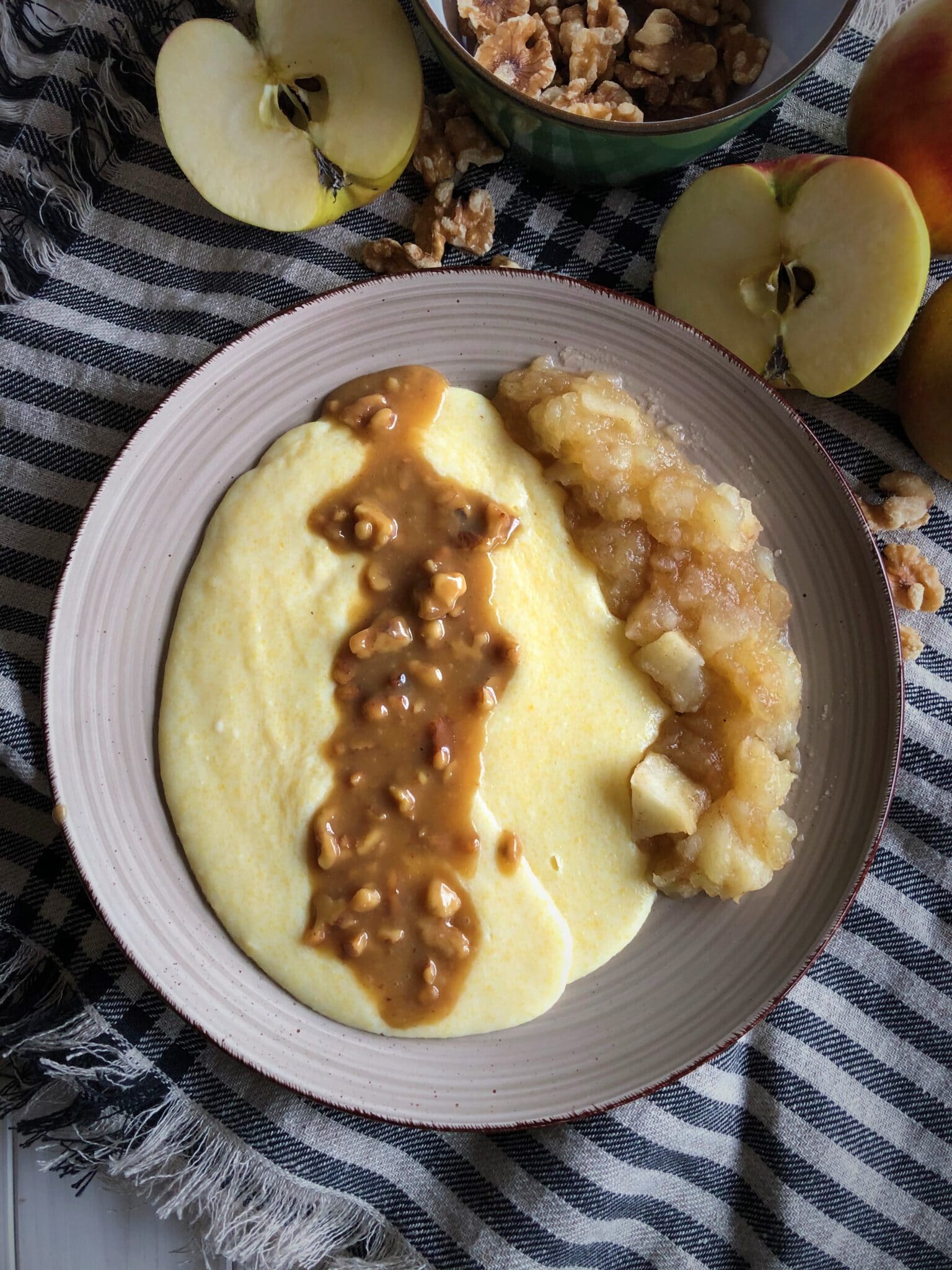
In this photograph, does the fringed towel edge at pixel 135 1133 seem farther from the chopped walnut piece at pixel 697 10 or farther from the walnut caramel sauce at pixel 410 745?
the chopped walnut piece at pixel 697 10

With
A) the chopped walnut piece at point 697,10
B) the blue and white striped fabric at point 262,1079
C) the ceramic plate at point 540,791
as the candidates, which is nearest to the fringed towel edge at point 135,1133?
the blue and white striped fabric at point 262,1079

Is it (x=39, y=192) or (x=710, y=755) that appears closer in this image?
(x=710, y=755)

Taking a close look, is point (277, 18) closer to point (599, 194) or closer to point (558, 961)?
point (599, 194)

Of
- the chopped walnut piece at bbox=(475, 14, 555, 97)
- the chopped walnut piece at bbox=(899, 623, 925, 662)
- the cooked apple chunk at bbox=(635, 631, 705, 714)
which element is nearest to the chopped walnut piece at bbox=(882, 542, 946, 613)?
the chopped walnut piece at bbox=(899, 623, 925, 662)

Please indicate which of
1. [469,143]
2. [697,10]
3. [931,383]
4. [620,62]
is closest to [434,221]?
[469,143]

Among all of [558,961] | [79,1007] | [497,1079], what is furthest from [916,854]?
[79,1007]

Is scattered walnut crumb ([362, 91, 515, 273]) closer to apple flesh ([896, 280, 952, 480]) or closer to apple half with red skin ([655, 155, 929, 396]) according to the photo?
apple half with red skin ([655, 155, 929, 396])
